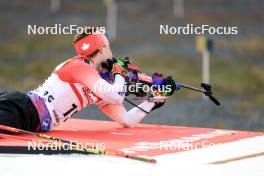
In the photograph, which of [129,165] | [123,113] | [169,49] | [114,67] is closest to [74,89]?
[114,67]

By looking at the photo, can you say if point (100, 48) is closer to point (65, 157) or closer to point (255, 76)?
point (65, 157)

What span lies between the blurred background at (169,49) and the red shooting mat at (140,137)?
4148 millimetres

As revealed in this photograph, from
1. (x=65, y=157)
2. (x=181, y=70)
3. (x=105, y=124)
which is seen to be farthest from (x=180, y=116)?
(x=181, y=70)

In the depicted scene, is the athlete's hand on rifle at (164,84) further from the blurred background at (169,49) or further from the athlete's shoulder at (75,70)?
the blurred background at (169,49)

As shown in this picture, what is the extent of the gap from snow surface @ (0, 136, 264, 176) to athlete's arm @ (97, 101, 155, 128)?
1937mm

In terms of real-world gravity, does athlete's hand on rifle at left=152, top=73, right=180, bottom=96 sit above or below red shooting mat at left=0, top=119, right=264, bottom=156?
above

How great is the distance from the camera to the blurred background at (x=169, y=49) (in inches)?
635

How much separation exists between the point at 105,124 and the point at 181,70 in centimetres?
1426

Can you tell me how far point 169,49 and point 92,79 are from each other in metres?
19.1

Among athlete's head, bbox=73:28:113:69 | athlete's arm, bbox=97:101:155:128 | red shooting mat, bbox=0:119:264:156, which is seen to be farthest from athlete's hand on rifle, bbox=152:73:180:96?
athlete's head, bbox=73:28:113:69

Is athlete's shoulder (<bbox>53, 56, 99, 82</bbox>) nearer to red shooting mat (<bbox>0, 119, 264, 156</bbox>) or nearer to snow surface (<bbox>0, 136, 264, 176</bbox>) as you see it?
red shooting mat (<bbox>0, 119, 264, 156</bbox>)

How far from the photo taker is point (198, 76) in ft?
74.7

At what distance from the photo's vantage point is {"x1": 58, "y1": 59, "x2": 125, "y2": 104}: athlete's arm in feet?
29.4

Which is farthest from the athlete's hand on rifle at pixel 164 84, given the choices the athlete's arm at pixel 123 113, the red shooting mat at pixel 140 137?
the red shooting mat at pixel 140 137
